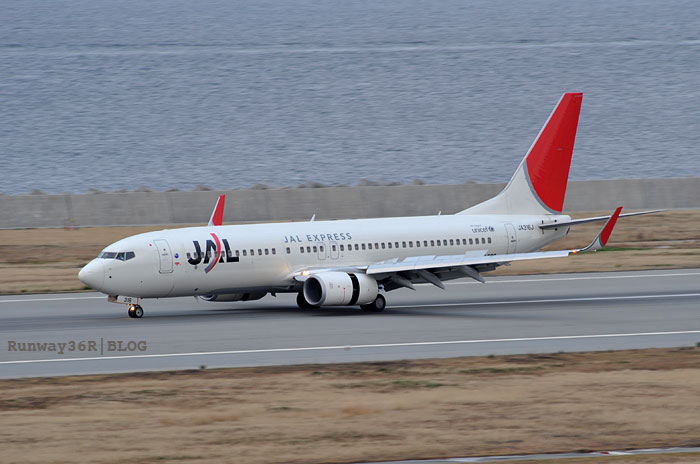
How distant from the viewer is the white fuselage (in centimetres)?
3462

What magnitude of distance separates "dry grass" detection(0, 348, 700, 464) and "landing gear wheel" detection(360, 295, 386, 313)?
36.9 ft

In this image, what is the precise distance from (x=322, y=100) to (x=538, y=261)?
3819 inches

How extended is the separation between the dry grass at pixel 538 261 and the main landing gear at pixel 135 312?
34.9 ft

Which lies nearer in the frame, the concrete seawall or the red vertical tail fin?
the red vertical tail fin

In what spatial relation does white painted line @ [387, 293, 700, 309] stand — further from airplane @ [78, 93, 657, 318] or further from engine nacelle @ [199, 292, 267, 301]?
engine nacelle @ [199, 292, 267, 301]

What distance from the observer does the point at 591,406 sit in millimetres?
19875

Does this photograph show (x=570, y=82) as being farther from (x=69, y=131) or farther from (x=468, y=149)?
(x=69, y=131)

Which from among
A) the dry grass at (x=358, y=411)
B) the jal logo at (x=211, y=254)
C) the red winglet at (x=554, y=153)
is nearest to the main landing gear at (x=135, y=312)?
the jal logo at (x=211, y=254)

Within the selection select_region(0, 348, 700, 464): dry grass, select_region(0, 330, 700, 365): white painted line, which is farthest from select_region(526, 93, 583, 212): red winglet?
select_region(0, 348, 700, 464): dry grass

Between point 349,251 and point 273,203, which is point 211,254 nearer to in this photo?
point 349,251

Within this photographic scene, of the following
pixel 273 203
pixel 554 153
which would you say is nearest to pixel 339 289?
pixel 554 153

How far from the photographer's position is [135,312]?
3531 cm

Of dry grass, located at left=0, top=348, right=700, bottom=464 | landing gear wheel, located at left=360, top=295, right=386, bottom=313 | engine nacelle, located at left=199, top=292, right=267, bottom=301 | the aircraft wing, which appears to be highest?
the aircraft wing

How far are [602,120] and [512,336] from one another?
124118 millimetres
